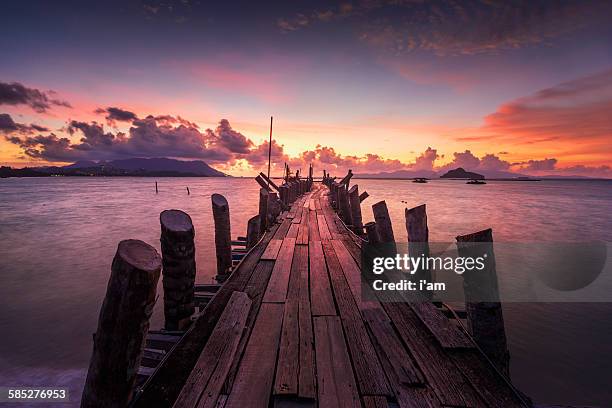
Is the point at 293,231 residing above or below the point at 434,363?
below

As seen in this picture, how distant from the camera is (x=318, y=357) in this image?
277 centimetres

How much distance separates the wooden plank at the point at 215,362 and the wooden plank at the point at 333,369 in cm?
84

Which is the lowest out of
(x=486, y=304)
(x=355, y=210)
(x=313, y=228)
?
(x=313, y=228)

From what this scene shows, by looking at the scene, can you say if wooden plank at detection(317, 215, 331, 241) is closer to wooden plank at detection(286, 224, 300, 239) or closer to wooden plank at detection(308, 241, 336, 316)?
wooden plank at detection(286, 224, 300, 239)

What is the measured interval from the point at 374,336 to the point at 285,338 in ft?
3.28

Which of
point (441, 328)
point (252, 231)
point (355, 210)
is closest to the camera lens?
point (441, 328)

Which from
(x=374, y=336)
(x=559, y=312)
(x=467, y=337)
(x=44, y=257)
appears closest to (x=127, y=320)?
(x=374, y=336)

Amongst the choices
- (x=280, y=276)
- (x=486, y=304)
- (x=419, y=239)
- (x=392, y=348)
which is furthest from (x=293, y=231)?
(x=486, y=304)

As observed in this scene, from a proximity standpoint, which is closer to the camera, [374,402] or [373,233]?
[374,402]

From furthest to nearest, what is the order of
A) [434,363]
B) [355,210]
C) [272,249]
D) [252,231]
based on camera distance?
1. [355,210]
2. [252,231]
3. [272,249]
4. [434,363]

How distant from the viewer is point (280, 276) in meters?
4.98

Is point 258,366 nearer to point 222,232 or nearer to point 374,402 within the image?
point 374,402

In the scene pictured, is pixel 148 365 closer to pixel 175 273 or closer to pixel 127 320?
pixel 175 273

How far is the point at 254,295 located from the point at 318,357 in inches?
67.3
